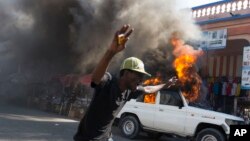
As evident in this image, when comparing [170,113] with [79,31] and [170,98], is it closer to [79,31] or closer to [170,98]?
[170,98]

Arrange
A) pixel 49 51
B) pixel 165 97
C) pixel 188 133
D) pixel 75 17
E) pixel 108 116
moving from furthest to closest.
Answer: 1. pixel 49 51
2. pixel 75 17
3. pixel 165 97
4. pixel 188 133
5. pixel 108 116

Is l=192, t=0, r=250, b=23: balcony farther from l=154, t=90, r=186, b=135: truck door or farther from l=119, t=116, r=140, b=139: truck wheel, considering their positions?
l=119, t=116, r=140, b=139: truck wheel

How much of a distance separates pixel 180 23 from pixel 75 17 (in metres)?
4.53

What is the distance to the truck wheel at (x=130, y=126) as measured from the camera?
38.9 feet

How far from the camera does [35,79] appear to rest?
21.8 metres

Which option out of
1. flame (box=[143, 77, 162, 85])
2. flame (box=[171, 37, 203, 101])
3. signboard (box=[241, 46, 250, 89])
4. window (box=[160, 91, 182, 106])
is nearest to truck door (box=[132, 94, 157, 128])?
window (box=[160, 91, 182, 106])

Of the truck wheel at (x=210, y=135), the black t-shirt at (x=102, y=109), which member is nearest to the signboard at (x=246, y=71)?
the truck wheel at (x=210, y=135)

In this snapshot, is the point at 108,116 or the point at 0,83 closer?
the point at 108,116

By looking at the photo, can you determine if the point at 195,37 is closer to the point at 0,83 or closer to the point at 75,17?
the point at 75,17

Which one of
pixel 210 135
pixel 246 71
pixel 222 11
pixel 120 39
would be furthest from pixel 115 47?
pixel 222 11

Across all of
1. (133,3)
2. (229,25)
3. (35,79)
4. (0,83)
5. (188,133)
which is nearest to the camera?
(188,133)

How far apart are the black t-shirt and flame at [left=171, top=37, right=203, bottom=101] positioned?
8.67 meters

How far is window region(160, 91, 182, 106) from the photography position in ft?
36.8

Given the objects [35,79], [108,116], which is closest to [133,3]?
[35,79]
